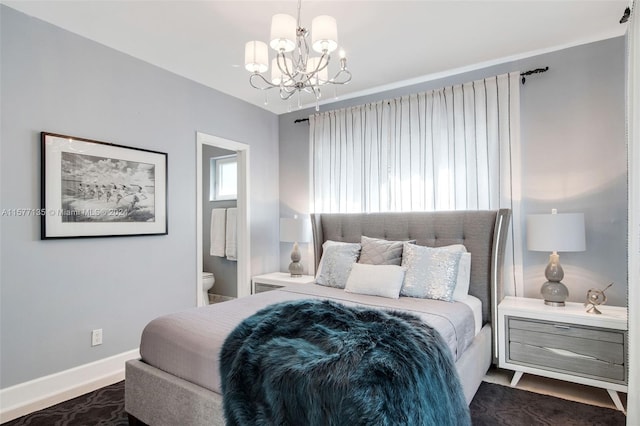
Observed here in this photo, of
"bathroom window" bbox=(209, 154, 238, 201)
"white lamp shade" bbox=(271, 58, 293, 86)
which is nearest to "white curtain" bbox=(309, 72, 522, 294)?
"bathroom window" bbox=(209, 154, 238, 201)

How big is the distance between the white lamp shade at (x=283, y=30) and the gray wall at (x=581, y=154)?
2.20m

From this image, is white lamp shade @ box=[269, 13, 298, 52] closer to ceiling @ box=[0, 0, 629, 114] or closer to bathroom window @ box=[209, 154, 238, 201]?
ceiling @ box=[0, 0, 629, 114]

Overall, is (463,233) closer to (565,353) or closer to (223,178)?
(565,353)

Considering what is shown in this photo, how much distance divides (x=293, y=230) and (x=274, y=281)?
607 millimetres

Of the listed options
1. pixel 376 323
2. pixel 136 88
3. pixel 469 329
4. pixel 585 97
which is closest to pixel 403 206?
pixel 469 329

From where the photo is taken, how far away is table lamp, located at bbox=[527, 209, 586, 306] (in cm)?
245

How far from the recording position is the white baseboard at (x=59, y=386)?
7.48ft

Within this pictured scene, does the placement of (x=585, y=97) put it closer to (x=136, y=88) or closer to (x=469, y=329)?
(x=469, y=329)

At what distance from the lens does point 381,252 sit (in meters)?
3.06

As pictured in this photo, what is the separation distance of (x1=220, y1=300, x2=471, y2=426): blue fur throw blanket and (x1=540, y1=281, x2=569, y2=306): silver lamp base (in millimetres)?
1426

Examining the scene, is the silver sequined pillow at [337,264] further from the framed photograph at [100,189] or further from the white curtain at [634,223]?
the white curtain at [634,223]

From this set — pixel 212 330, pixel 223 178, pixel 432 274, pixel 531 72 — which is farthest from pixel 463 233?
pixel 223 178

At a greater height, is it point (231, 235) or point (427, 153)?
point (427, 153)

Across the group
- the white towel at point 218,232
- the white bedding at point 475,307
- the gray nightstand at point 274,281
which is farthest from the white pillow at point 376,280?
the white towel at point 218,232
